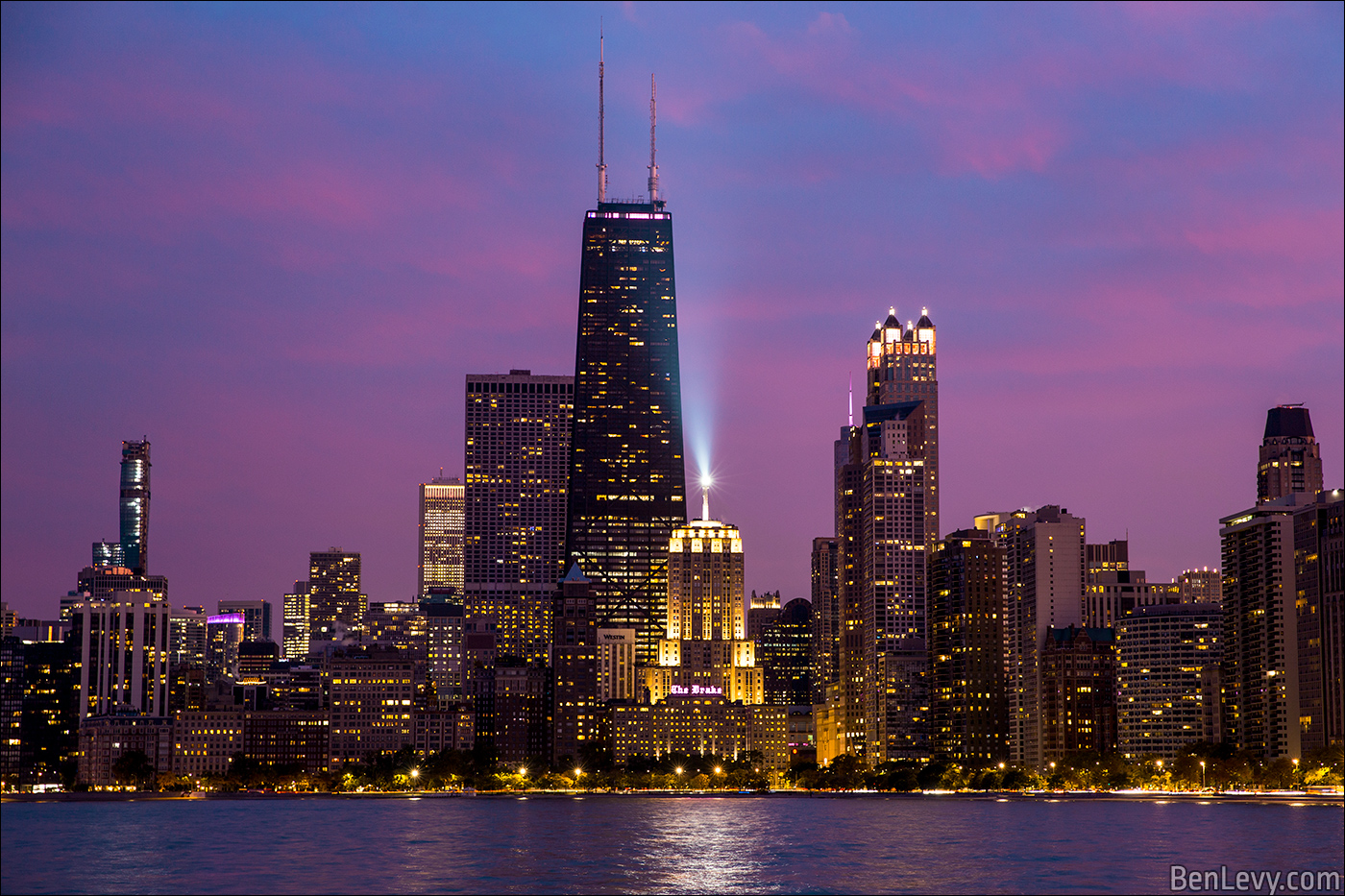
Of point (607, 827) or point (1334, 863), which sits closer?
point (1334, 863)

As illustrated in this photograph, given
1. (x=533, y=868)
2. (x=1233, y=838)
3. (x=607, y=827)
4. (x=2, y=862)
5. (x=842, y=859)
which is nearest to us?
(x=2, y=862)

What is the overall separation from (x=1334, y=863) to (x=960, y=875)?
27.3 metres

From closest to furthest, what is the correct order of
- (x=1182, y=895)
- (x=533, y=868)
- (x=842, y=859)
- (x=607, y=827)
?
(x=1182, y=895) < (x=533, y=868) < (x=842, y=859) < (x=607, y=827)

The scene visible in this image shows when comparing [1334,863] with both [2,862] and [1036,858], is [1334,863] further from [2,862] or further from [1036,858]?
[2,862]

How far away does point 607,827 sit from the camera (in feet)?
655

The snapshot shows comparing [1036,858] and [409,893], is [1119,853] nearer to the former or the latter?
[1036,858]

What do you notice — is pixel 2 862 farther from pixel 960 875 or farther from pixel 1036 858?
pixel 1036 858

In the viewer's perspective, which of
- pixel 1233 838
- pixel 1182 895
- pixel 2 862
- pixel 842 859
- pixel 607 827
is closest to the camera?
pixel 1182 895

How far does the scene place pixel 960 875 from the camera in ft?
456

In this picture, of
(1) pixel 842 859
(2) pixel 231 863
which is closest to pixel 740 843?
(1) pixel 842 859

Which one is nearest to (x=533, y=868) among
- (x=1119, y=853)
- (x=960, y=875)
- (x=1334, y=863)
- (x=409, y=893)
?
(x=409, y=893)

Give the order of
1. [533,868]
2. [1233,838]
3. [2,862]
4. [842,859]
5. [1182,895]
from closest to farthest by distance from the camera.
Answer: [1182,895] → [2,862] → [533,868] → [842,859] → [1233,838]

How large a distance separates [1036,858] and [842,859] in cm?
1536

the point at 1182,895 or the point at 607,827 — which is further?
the point at 607,827
